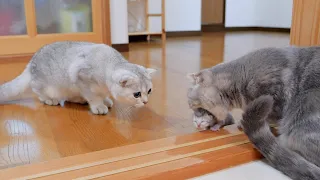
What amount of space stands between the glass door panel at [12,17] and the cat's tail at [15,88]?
1.68 m

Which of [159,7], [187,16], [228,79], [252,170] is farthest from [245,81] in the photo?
[187,16]

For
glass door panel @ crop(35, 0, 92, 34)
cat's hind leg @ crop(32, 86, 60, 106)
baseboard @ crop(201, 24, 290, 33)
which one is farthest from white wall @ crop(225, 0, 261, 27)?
cat's hind leg @ crop(32, 86, 60, 106)

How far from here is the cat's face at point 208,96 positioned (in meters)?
1.38

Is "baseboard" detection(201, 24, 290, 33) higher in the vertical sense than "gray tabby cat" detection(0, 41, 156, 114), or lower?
lower

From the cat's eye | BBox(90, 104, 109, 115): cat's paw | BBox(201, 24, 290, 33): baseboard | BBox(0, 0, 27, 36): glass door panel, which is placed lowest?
BBox(201, 24, 290, 33): baseboard

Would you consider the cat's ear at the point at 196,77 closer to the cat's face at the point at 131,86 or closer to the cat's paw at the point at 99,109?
the cat's face at the point at 131,86

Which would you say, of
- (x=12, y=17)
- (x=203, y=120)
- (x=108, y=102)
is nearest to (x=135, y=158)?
(x=203, y=120)

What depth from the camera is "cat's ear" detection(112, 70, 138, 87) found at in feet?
5.03

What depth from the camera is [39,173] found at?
3.47ft

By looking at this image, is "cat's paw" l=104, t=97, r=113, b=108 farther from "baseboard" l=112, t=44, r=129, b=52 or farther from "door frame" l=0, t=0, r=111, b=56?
"baseboard" l=112, t=44, r=129, b=52

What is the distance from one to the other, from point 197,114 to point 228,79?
0.21m

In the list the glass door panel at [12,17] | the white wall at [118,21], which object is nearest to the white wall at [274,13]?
the white wall at [118,21]

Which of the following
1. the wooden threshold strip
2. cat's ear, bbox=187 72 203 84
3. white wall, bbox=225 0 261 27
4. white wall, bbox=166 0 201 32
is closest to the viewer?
the wooden threshold strip

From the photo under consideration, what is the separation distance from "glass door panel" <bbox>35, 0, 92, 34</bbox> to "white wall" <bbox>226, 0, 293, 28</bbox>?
469 centimetres
